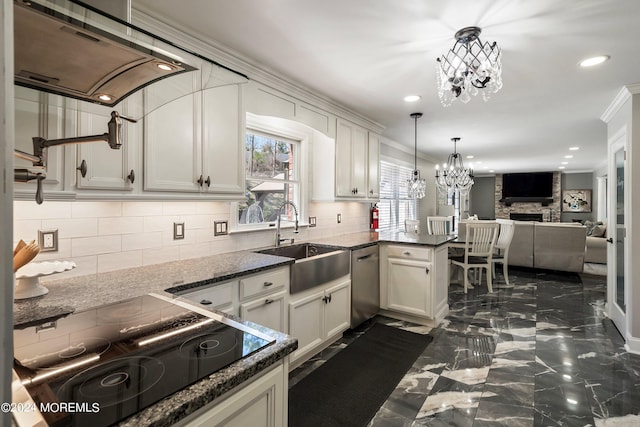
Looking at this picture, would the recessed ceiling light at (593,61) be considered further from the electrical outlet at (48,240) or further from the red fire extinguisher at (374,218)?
the electrical outlet at (48,240)

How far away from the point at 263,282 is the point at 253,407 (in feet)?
4.08

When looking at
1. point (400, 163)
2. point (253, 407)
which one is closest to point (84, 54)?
point (253, 407)

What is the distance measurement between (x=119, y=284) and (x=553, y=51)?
315cm

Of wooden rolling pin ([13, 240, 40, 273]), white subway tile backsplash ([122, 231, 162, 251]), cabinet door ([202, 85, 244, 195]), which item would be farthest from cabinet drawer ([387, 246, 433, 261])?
wooden rolling pin ([13, 240, 40, 273])

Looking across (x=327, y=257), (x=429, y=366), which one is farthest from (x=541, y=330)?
(x=327, y=257)

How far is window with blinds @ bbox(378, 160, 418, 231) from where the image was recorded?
5406 mm

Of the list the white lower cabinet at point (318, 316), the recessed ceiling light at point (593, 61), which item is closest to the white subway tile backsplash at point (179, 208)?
the white lower cabinet at point (318, 316)

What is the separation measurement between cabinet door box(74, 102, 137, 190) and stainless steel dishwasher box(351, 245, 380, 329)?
200 cm

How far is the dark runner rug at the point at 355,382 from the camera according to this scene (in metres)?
1.92

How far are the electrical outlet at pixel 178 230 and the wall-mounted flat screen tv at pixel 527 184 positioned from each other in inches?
473

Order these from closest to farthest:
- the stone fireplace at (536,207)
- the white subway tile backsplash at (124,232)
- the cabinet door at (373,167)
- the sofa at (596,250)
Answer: the white subway tile backsplash at (124,232) → the cabinet door at (373,167) → the sofa at (596,250) → the stone fireplace at (536,207)

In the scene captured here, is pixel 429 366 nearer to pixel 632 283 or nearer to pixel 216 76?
pixel 632 283

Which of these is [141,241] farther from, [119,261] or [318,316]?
[318,316]

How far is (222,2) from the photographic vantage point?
67.8 inches
